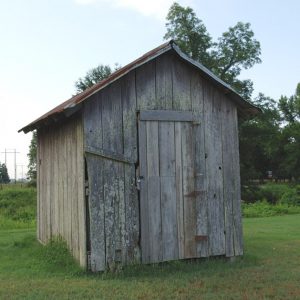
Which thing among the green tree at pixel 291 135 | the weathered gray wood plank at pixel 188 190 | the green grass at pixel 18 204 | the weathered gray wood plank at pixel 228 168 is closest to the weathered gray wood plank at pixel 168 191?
the weathered gray wood plank at pixel 188 190

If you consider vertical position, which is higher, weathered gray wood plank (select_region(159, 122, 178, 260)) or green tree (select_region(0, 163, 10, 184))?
green tree (select_region(0, 163, 10, 184))

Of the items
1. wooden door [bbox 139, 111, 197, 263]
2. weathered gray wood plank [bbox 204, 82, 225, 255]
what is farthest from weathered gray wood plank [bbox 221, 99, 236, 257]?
wooden door [bbox 139, 111, 197, 263]

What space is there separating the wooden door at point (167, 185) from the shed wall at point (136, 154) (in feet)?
0.49

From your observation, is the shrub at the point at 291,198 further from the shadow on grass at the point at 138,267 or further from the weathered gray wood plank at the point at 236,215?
the shadow on grass at the point at 138,267

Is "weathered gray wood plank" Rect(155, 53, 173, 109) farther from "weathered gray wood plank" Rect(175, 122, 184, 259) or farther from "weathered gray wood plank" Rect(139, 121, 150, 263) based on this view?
"weathered gray wood plank" Rect(139, 121, 150, 263)

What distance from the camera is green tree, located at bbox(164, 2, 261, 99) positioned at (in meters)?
41.7

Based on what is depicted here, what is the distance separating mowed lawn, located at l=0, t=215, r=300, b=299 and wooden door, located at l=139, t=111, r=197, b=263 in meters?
0.42

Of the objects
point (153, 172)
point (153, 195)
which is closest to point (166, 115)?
point (153, 172)

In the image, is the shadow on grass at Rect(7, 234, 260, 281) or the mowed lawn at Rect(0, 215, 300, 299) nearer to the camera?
the mowed lawn at Rect(0, 215, 300, 299)

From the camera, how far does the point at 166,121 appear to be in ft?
33.8

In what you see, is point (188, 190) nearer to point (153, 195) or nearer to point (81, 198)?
point (153, 195)

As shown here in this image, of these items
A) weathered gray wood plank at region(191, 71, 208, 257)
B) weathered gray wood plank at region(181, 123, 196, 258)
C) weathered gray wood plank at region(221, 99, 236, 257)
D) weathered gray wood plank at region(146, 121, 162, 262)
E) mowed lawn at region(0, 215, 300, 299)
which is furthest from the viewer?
weathered gray wood plank at region(221, 99, 236, 257)

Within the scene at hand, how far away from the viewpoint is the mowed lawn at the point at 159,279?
7.67m

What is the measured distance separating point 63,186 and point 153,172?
84.7 inches
